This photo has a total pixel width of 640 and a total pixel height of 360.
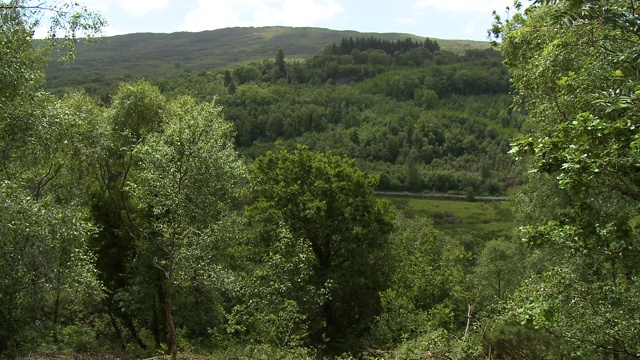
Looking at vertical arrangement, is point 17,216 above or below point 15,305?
above

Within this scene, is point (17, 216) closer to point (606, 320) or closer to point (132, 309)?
point (132, 309)

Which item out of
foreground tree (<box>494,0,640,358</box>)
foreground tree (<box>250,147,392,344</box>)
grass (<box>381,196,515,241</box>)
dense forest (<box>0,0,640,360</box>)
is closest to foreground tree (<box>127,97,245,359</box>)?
dense forest (<box>0,0,640,360</box>)

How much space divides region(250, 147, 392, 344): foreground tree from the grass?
8168cm

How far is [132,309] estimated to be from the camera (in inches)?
827

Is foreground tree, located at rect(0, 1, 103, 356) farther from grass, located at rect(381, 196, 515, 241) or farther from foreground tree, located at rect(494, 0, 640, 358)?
grass, located at rect(381, 196, 515, 241)

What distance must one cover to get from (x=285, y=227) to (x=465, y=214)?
118500 millimetres

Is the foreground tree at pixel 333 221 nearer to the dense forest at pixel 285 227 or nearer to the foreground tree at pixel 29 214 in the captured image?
the dense forest at pixel 285 227

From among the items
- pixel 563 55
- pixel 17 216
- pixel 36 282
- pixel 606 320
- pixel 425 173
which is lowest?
pixel 425 173

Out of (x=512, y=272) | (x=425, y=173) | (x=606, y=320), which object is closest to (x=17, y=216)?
(x=606, y=320)

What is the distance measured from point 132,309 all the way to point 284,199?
31.5 feet

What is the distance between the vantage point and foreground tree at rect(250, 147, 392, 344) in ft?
78.1

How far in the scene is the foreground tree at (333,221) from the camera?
23812 mm

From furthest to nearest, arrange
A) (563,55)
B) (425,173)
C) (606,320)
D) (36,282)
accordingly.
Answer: (425,173) → (36,282) → (563,55) → (606,320)

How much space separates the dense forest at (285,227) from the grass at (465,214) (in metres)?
83.4
